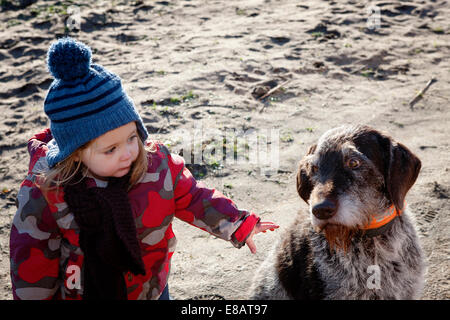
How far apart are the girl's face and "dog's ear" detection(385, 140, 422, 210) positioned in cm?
179

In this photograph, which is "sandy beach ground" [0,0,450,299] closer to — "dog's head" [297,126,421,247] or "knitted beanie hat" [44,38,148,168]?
"dog's head" [297,126,421,247]

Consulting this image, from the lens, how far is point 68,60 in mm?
2652

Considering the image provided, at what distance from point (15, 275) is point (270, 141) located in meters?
4.13

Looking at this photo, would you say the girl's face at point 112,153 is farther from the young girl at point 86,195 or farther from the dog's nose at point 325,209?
the dog's nose at point 325,209

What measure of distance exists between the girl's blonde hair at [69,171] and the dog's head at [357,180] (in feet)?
4.01

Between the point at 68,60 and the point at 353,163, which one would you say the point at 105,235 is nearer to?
the point at 68,60

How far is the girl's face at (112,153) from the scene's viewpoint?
9.49ft

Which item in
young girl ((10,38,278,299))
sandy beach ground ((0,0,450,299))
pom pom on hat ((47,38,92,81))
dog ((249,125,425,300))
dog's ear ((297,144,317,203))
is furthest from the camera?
sandy beach ground ((0,0,450,299))

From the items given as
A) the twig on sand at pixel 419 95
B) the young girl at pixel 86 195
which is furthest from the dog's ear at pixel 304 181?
the twig on sand at pixel 419 95

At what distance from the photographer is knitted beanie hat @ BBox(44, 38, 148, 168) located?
106 inches

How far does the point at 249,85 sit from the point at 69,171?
5117 millimetres

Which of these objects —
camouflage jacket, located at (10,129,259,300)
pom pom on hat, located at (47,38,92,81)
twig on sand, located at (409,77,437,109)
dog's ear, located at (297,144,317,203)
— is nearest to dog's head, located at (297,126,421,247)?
dog's ear, located at (297,144,317,203)

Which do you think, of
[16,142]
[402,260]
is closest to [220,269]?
[402,260]

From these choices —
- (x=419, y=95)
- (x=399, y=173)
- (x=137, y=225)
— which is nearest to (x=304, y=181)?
(x=399, y=173)
